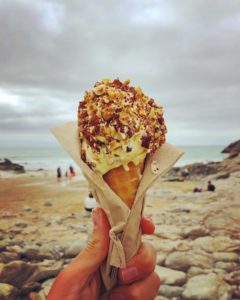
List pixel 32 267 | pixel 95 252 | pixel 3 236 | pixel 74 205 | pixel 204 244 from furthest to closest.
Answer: pixel 74 205 < pixel 3 236 < pixel 204 244 < pixel 32 267 < pixel 95 252

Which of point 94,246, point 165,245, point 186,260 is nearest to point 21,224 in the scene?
A: point 165,245

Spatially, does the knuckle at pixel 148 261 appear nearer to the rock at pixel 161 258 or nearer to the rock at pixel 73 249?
Answer: the rock at pixel 161 258

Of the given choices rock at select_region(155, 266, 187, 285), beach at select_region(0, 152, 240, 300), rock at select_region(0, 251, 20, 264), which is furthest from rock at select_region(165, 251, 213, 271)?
rock at select_region(0, 251, 20, 264)

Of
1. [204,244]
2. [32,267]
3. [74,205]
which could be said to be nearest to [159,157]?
[32,267]

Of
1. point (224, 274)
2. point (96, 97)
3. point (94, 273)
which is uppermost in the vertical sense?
Answer: point (96, 97)

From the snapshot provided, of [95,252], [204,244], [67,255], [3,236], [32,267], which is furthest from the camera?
[3,236]

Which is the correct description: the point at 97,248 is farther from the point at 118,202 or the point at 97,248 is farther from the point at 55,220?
the point at 55,220

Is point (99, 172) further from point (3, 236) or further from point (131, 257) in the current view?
point (3, 236)

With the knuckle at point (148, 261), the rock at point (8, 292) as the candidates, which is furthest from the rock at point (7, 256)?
the knuckle at point (148, 261)
